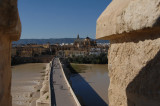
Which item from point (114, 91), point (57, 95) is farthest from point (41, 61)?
point (114, 91)

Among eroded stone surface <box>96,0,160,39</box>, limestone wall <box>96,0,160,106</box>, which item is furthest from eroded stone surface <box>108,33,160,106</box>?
eroded stone surface <box>96,0,160,39</box>

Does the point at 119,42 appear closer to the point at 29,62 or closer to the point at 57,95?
the point at 57,95

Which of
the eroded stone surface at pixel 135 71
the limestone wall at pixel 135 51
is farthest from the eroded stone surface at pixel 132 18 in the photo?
the eroded stone surface at pixel 135 71

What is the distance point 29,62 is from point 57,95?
33579 millimetres

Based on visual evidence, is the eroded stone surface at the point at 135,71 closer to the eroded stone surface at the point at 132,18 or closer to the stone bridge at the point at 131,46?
the stone bridge at the point at 131,46

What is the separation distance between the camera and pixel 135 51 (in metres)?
1.62

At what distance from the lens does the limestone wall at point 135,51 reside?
4.34 feet

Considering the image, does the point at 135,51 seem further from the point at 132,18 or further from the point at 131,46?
the point at 132,18

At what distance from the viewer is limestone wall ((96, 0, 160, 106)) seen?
1323 mm

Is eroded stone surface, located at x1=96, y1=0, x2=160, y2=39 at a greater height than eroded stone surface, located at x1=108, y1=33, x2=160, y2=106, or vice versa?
eroded stone surface, located at x1=96, y1=0, x2=160, y2=39

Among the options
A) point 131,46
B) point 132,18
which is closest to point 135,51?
point 131,46

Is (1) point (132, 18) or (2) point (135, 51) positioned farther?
(2) point (135, 51)

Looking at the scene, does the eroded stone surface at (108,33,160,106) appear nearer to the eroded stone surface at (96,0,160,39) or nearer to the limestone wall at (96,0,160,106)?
the limestone wall at (96,0,160,106)

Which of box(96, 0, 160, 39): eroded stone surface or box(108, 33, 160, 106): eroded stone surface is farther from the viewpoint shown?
box(108, 33, 160, 106): eroded stone surface
